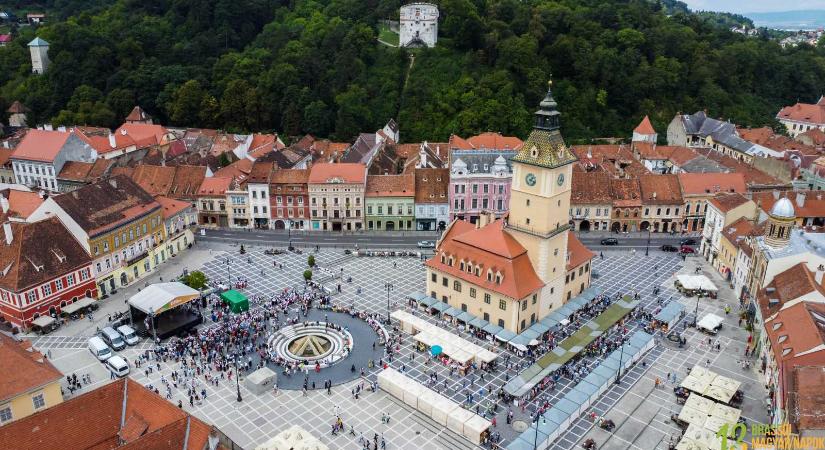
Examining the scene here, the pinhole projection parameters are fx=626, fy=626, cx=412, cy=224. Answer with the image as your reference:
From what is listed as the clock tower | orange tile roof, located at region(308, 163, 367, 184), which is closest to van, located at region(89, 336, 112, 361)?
orange tile roof, located at region(308, 163, 367, 184)

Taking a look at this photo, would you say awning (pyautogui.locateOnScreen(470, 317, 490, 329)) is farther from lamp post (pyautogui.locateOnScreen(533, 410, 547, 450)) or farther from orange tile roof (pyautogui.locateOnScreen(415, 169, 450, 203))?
orange tile roof (pyautogui.locateOnScreen(415, 169, 450, 203))

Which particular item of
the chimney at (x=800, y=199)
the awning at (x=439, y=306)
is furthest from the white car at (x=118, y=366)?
the chimney at (x=800, y=199)

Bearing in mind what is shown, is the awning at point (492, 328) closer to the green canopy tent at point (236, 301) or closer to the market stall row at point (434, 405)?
the market stall row at point (434, 405)

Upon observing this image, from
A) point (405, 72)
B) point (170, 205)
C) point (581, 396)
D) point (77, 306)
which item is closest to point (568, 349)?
point (581, 396)

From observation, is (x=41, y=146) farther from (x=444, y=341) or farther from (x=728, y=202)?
(x=728, y=202)

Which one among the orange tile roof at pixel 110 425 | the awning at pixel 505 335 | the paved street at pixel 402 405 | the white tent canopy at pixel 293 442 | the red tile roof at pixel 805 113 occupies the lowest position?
the paved street at pixel 402 405

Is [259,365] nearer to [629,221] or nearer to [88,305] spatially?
[88,305]
